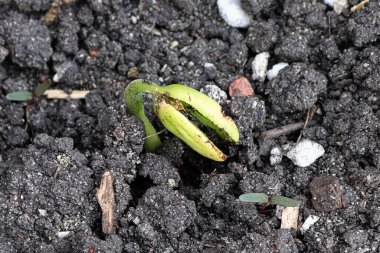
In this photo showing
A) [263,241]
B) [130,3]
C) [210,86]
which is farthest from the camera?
[130,3]

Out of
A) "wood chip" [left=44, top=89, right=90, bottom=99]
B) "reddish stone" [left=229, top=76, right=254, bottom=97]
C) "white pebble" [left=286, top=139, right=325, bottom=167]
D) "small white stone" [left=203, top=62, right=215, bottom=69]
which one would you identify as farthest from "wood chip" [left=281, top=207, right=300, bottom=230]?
"wood chip" [left=44, top=89, right=90, bottom=99]

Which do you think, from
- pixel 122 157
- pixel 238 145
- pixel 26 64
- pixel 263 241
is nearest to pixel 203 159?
pixel 238 145

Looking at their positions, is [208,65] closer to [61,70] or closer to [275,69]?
[275,69]

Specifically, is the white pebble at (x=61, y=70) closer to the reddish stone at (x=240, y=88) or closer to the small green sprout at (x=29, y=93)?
the small green sprout at (x=29, y=93)

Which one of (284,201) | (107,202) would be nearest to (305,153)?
(284,201)

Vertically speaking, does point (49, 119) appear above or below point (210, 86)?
below

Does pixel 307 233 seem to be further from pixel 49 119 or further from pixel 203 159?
pixel 49 119
